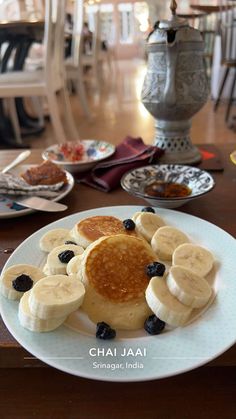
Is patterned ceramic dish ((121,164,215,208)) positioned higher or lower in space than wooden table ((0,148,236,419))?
higher

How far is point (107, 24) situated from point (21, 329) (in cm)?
986

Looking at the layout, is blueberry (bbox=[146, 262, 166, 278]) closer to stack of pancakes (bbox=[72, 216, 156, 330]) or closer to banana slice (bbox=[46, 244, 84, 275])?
stack of pancakes (bbox=[72, 216, 156, 330])

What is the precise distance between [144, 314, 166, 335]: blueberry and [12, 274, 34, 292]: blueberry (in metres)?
0.17

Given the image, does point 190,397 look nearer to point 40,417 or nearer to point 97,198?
point 40,417

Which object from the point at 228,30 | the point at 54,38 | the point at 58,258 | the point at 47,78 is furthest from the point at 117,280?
the point at 228,30

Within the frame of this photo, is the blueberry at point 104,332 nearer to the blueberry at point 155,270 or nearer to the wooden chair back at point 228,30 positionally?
the blueberry at point 155,270

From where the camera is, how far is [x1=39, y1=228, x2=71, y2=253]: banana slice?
58 centimetres

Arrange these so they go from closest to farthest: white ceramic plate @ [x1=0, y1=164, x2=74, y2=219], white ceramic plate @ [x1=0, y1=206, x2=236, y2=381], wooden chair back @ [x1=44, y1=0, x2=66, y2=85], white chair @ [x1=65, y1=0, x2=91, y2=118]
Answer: white ceramic plate @ [x1=0, y1=206, x2=236, y2=381] < white ceramic plate @ [x1=0, y1=164, x2=74, y2=219] < wooden chair back @ [x1=44, y1=0, x2=66, y2=85] < white chair @ [x1=65, y1=0, x2=91, y2=118]

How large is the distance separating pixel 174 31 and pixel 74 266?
68cm

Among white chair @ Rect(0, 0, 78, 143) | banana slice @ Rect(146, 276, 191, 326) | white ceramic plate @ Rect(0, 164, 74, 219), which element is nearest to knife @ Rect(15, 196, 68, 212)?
white ceramic plate @ Rect(0, 164, 74, 219)

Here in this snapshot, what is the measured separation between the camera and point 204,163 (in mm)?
978

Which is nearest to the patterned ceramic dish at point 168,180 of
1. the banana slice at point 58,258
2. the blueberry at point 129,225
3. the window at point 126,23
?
the blueberry at point 129,225

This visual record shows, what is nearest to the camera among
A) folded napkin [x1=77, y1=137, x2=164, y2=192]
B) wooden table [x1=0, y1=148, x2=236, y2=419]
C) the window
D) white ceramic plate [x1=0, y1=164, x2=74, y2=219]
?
wooden table [x1=0, y1=148, x2=236, y2=419]

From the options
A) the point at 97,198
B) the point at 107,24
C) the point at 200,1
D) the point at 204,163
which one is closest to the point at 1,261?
the point at 97,198
